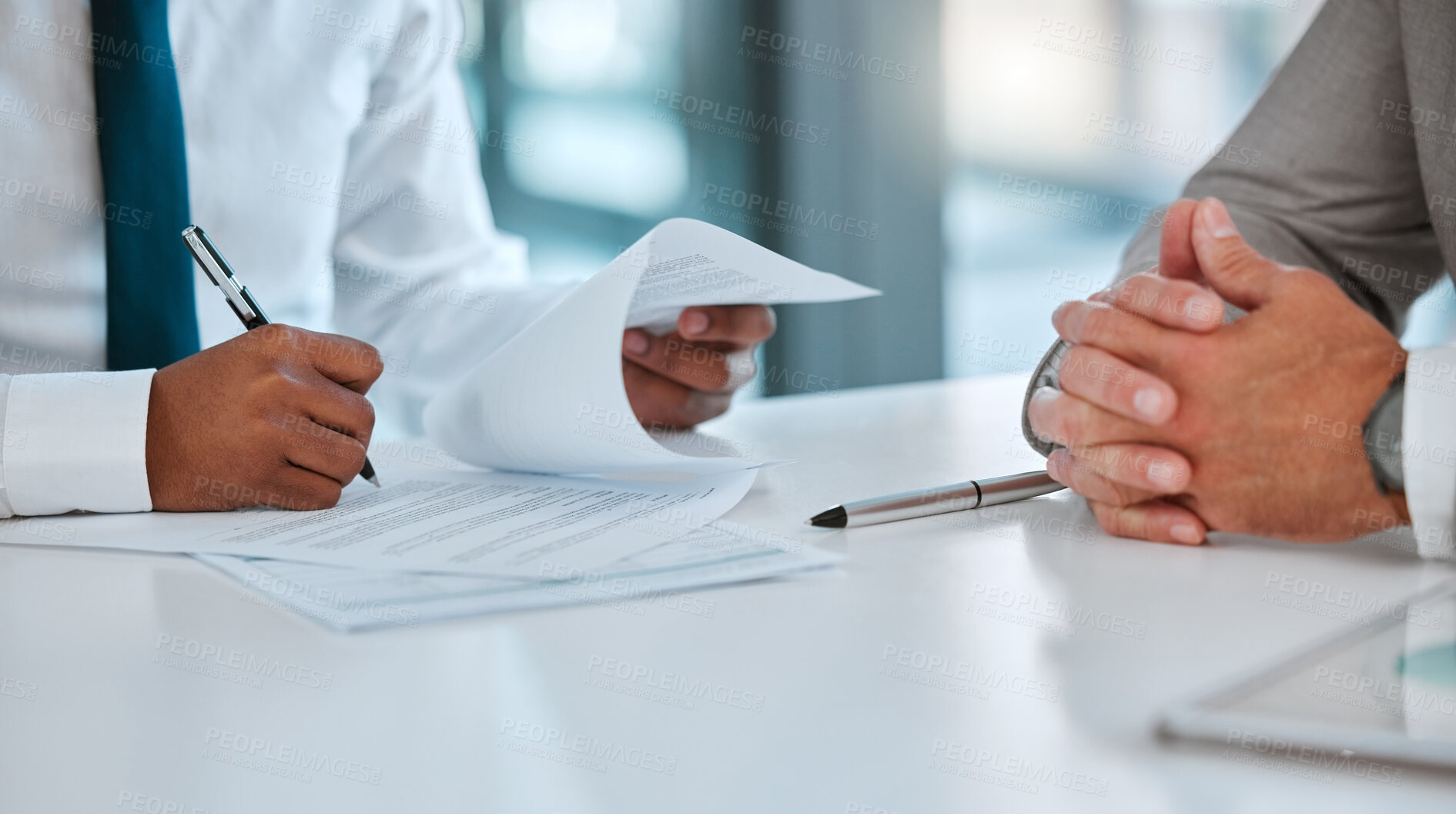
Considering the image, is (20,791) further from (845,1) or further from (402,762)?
(845,1)

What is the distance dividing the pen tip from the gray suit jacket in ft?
1.52

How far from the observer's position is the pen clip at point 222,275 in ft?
2.13

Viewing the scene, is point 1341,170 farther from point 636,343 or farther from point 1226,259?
point 636,343

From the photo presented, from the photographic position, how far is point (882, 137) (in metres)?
2.76

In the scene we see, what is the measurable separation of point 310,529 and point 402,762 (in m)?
0.30

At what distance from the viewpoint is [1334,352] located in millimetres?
531

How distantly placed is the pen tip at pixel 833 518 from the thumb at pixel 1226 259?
0.25 metres

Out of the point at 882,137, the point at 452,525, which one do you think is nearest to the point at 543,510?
the point at 452,525

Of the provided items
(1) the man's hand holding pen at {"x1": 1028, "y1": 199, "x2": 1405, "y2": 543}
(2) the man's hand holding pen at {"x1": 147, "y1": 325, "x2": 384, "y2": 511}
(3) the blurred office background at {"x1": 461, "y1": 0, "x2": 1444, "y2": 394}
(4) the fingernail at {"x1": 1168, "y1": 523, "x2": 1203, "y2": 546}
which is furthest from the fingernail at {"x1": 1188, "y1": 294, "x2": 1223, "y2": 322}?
(3) the blurred office background at {"x1": 461, "y1": 0, "x2": 1444, "y2": 394}

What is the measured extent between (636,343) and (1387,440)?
0.54 meters

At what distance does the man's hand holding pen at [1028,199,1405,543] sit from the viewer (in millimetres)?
510

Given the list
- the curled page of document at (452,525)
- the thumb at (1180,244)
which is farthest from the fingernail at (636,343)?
the thumb at (1180,244)

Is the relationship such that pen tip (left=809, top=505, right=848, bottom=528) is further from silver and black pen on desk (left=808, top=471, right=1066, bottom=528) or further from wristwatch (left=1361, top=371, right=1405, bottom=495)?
wristwatch (left=1361, top=371, right=1405, bottom=495)

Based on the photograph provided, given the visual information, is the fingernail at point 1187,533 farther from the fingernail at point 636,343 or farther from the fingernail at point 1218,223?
the fingernail at point 636,343
